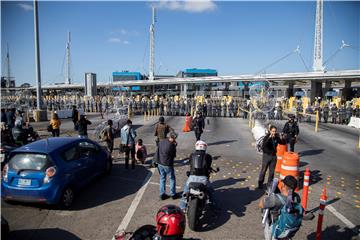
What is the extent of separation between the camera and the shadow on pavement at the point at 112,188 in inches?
281

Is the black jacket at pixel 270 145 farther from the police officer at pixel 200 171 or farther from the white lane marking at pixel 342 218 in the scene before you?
the police officer at pixel 200 171

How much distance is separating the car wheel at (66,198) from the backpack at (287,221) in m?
4.63

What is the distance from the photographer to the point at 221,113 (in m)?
33.1

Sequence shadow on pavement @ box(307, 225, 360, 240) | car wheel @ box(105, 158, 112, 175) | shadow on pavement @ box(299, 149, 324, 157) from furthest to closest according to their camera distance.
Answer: shadow on pavement @ box(299, 149, 324, 157) < car wheel @ box(105, 158, 112, 175) < shadow on pavement @ box(307, 225, 360, 240)

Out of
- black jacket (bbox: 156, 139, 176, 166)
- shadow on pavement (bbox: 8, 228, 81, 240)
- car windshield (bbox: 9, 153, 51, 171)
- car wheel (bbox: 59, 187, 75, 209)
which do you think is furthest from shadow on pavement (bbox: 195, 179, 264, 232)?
car windshield (bbox: 9, 153, 51, 171)

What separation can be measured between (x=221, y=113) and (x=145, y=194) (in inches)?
1032

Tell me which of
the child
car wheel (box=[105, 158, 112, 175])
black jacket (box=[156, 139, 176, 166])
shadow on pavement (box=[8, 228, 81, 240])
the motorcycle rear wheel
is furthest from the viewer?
the child

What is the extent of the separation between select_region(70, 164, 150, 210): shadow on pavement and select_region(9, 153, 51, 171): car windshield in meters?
1.22

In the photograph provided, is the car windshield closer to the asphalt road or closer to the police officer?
the asphalt road

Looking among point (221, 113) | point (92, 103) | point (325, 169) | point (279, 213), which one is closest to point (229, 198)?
point (279, 213)

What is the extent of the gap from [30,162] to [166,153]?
3.04 m

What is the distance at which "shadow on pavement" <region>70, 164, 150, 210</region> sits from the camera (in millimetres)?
7148

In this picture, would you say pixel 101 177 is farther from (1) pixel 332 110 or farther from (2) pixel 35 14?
(1) pixel 332 110

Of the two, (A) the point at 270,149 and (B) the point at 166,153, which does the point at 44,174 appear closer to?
(B) the point at 166,153
